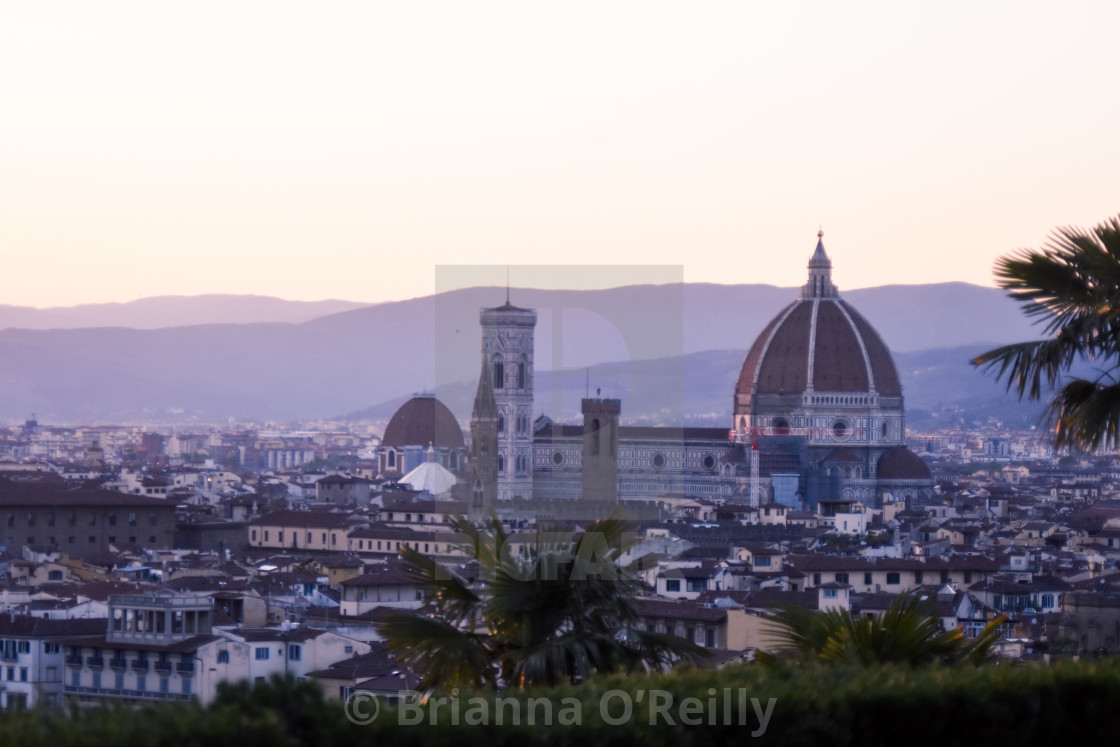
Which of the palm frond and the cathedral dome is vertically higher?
the cathedral dome

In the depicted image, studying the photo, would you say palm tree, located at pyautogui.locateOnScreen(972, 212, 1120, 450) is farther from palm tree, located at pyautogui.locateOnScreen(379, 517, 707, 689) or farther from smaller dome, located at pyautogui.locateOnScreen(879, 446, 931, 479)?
smaller dome, located at pyautogui.locateOnScreen(879, 446, 931, 479)

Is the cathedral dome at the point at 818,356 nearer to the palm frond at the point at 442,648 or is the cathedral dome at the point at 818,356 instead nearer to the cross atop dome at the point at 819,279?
the cross atop dome at the point at 819,279

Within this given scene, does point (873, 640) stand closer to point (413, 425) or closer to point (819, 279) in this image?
point (819, 279)

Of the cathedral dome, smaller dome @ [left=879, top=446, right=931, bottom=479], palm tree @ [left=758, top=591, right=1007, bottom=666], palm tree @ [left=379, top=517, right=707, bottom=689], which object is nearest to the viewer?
palm tree @ [left=379, top=517, right=707, bottom=689]

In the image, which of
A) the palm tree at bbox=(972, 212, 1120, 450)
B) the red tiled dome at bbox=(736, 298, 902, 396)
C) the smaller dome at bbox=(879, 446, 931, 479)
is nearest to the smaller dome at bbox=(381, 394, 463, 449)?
the red tiled dome at bbox=(736, 298, 902, 396)

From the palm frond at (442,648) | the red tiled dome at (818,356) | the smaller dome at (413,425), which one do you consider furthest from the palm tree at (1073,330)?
the smaller dome at (413,425)

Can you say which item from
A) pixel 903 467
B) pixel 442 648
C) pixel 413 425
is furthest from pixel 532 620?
pixel 413 425
